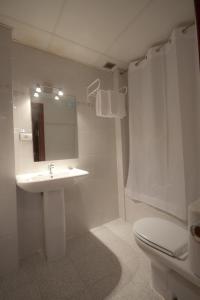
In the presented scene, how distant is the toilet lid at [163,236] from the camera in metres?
1.03

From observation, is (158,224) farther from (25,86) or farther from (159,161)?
(25,86)

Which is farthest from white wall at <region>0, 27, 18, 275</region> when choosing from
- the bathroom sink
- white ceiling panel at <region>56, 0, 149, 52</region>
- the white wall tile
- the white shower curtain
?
the white shower curtain

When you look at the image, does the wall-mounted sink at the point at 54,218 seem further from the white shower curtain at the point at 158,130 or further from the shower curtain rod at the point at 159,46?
the shower curtain rod at the point at 159,46

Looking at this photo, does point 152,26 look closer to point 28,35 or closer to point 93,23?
point 93,23

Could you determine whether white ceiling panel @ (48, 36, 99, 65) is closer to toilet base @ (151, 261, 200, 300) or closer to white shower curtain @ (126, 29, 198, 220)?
white shower curtain @ (126, 29, 198, 220)

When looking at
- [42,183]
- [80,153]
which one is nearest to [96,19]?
[80,153]

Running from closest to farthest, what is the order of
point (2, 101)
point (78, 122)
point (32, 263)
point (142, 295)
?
point (142, 295), point (2, 101), point (32, 263), point (78, 122)

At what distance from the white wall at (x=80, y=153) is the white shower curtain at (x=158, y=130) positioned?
0.37 meters

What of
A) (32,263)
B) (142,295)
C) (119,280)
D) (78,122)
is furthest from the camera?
(78,122)

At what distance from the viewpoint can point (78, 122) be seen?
2021 millimetres

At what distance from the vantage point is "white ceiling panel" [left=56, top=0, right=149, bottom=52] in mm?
1242

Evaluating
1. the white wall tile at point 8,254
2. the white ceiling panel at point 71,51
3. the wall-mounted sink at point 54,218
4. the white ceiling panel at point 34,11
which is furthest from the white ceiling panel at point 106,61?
the white wall tile at point 8,254

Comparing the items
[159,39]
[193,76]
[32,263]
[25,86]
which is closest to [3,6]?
[25,86]

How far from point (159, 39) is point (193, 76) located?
1.92 ft
